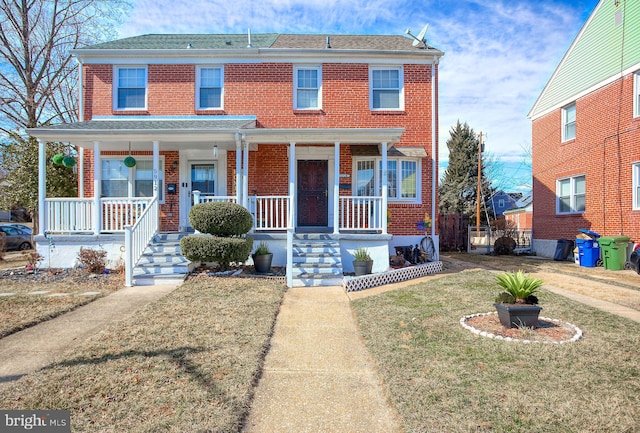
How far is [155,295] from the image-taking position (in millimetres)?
7660

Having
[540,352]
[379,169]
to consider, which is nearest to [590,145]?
[379,169]

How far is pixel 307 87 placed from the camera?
12719mm

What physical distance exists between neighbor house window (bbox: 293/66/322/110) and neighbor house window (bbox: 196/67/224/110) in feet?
8.18

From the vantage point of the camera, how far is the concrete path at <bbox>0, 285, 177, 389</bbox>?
4.14 meters

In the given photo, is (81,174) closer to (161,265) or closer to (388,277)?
(161,265)

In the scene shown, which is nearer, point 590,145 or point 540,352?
point 540,352

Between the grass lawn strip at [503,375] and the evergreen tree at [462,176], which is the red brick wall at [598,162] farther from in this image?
the evergreen tree at [462,176]

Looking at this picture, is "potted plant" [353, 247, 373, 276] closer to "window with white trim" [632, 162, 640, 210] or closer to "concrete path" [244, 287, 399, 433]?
"concrete path" [244, 287, 399, 433]

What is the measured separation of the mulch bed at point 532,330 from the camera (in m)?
4.93

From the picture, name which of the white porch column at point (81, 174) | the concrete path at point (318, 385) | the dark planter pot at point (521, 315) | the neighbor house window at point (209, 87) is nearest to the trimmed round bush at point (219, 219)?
the concrete path at point (318, 385)

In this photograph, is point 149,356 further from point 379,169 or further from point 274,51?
point 274,51

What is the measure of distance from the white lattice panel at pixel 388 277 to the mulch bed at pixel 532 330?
117 inches

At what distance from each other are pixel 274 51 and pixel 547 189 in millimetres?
13390

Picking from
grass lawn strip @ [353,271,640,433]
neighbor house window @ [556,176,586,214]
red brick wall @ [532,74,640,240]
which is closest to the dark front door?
grass lawn strip @ [353,271,640,433]
